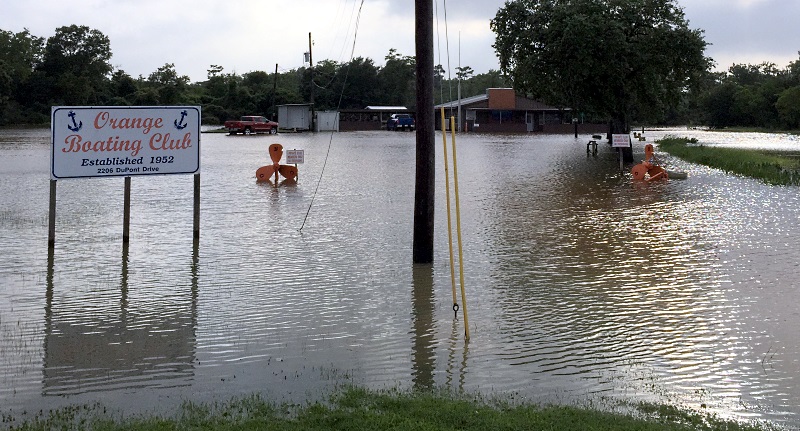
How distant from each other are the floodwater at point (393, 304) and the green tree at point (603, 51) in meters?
16.9

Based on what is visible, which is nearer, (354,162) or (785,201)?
(785,201)

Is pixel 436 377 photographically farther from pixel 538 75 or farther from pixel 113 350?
pixel 538 75

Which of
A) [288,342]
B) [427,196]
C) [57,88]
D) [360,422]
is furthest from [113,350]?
[57,88]

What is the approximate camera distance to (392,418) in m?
6.19

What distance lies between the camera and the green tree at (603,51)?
38.0 metres

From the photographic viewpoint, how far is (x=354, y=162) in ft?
127

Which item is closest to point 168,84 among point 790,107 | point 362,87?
point 362,87

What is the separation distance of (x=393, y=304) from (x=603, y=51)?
29626 mm

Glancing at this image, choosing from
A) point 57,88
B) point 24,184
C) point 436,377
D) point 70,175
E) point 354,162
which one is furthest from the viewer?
point 57,88

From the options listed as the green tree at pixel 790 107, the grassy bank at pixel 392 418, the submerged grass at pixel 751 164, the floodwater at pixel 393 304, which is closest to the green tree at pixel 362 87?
the green tree at pixel 790 107

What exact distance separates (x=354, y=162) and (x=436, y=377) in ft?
102

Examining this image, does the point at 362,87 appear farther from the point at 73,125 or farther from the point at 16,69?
the point at 73,125

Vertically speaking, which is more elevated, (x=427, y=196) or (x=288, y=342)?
(x=427, y=196)

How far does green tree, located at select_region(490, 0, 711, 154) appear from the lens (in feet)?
125
